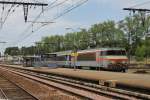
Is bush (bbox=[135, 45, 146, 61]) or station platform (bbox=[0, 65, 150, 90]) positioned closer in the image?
station platform (bbox=[0, 65, 150, 90])

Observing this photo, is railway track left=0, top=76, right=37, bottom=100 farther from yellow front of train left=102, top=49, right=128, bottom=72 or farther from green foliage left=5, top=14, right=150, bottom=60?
green foliage left=5, top=14, right=150, bottom=60

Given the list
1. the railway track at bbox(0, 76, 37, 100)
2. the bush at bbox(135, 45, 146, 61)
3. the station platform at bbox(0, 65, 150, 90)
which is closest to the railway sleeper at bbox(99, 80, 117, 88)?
the station platform at bbox(0, 65, 150, 90)

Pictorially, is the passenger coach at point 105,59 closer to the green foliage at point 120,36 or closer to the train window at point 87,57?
the train window at point 87,57

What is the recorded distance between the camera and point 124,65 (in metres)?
55.8

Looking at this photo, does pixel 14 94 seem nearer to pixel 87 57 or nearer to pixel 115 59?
pixel 115 59

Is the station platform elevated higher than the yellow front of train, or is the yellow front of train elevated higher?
the yellow front of train

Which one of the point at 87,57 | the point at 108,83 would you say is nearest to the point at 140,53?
the point at 87,57

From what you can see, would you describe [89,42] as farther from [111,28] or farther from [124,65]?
[124,65]

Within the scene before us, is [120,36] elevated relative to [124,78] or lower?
elevated

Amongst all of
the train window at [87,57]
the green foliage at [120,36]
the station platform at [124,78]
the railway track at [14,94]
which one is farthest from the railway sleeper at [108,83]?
the green foliage at [120,36]

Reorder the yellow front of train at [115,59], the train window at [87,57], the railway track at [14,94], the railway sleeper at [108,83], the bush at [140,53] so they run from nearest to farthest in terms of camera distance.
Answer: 1. the railway track at [14,94]
2. the railway sleeper at [108,83]
3. the yellow front of train at [115,59]
4. the train window at [87,57]
5. the bush at [140,53]

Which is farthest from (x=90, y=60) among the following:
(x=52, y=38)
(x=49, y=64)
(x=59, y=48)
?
(x=52, y=38)

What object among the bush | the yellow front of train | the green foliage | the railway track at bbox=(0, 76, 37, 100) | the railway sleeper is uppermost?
the green foliage

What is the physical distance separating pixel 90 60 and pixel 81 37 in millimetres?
72472
